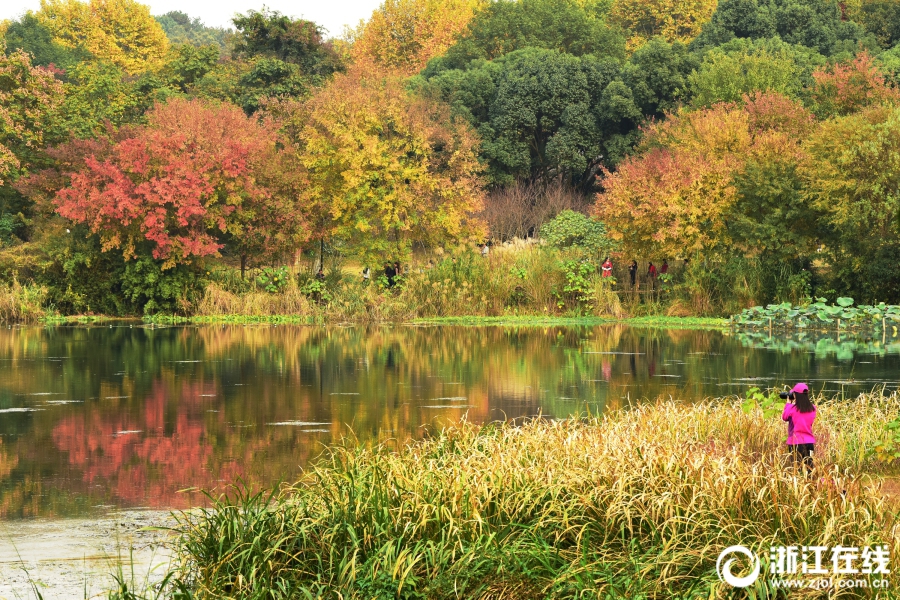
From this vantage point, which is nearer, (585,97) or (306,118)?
(306,118)

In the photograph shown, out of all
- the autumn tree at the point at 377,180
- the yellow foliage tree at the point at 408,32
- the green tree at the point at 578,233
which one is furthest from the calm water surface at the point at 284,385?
the yellow foliage tree at the point at 408,32

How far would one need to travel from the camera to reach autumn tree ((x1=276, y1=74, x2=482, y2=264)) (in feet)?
119

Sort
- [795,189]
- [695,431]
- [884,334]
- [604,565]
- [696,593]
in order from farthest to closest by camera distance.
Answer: [795,189] → [884,334] → [695,431] → [604,565] → [696,593]

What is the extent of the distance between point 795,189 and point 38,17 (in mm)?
68292

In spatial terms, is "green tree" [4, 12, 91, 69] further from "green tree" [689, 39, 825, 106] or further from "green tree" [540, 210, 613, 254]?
"green tree" [540, 210, 613, 254]

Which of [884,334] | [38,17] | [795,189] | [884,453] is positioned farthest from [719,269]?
[38,17]

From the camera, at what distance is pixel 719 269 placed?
113ft

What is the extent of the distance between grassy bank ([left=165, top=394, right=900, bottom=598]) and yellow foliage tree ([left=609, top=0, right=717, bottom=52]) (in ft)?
221

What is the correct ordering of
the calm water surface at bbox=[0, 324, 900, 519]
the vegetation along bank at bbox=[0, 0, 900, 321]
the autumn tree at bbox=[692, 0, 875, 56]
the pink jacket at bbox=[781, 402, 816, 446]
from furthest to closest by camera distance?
1. the autumn tree at bbox=[692, 0, 875, 56]
2. the vegetation along bank at bbox=[0, 0, 900, 321]
3. the calm water surface at bbox=[0, 324, 900, 519]
4. the pink jacket at bbox=[781, 402, 816, 446]

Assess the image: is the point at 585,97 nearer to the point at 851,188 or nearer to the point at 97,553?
the point at 851,188

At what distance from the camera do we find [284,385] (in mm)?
19594

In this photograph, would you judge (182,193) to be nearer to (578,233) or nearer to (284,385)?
(578,233)

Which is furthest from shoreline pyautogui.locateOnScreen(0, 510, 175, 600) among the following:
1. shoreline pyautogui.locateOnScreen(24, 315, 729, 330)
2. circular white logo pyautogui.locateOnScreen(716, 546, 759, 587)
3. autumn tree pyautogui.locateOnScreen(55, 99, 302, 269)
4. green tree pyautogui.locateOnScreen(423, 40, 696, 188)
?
green tree pyautogui.locateOnScreen(423, 40, 696, 188)

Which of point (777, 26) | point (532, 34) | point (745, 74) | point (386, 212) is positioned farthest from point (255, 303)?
point (777, 26)
